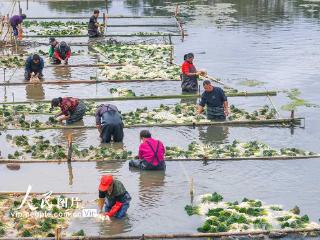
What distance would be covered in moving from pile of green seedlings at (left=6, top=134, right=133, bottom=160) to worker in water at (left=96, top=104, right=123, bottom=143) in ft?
1.05

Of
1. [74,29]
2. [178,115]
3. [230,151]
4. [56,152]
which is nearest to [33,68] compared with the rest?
[178,115]

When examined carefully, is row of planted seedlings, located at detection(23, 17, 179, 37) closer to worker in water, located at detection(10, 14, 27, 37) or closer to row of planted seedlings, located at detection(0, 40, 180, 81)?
worker in water, located at detection(10, 14, 27, 37)

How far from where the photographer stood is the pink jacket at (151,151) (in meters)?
13.9

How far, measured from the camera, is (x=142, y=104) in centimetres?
1927

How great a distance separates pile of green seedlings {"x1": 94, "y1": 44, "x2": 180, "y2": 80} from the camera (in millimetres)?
22219

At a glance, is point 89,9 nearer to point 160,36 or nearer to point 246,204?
point 160,36

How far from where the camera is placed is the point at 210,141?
16266mm

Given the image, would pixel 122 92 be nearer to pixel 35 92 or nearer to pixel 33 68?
pixel 35 92

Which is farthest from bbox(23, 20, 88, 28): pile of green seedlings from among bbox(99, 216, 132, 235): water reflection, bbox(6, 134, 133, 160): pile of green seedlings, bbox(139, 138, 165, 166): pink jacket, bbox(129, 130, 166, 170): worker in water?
bbox(99, 216, 132, 235): water reflection

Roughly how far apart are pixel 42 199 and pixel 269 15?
81.6ft

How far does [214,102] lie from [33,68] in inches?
270

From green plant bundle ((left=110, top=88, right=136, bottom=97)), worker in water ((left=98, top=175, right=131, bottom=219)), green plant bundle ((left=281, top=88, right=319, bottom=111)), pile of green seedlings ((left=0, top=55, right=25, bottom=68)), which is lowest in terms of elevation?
worker in water ((left=98, top=175, right=131, bottom=219))

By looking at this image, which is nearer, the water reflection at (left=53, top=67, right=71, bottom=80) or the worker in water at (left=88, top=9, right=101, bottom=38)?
the water reflection at (left=53, top=67, right=71, bottom=80)

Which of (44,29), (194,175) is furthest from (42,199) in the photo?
(44,29)
